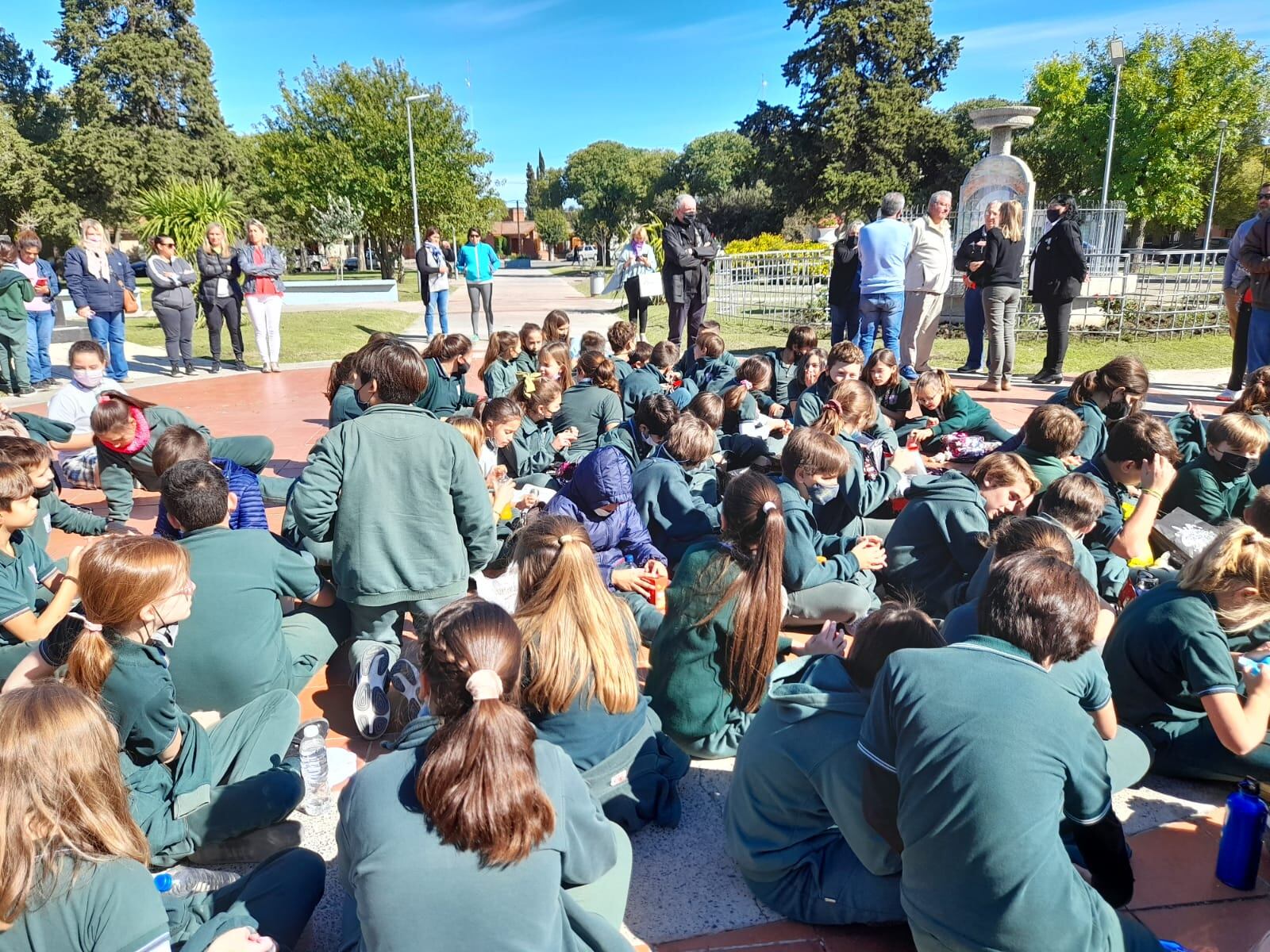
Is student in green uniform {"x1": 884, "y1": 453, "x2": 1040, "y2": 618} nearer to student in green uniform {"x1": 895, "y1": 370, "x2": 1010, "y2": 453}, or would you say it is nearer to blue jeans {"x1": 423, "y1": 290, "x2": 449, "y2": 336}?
student in green uniform {"x1": 895, "y1": 370, "x2": 1010, "y2": 453}

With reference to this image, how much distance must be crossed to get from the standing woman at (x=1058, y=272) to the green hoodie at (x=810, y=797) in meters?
8.53

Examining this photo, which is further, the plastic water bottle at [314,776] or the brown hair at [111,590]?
the plastic water bottle at [314,776]

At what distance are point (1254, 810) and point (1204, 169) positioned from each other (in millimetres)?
53650

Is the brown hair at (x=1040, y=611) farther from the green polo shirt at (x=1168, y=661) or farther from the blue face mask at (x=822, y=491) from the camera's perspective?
the blue face mask at (x=822, y=491)

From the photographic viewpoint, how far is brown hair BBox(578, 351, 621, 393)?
638cm

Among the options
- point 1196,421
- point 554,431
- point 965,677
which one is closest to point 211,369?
point 554,431

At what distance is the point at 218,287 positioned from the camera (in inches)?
454

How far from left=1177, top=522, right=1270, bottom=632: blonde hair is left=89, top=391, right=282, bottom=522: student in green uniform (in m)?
4.38

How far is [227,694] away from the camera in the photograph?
10.0 ft

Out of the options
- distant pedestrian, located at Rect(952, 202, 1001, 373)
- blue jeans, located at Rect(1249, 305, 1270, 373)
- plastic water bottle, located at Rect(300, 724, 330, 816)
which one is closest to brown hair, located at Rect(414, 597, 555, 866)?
Result: plastic water bottle, located at Rect(300, 724, 330, 816)

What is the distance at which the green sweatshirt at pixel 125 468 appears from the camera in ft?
15.8

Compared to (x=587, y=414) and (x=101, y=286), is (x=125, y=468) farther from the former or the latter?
(x=101, y=286)

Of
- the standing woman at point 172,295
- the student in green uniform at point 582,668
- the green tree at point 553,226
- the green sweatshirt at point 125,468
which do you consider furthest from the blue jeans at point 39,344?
the green tree at point 553,226

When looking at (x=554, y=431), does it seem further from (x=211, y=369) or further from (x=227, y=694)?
(x=211, y=369)
